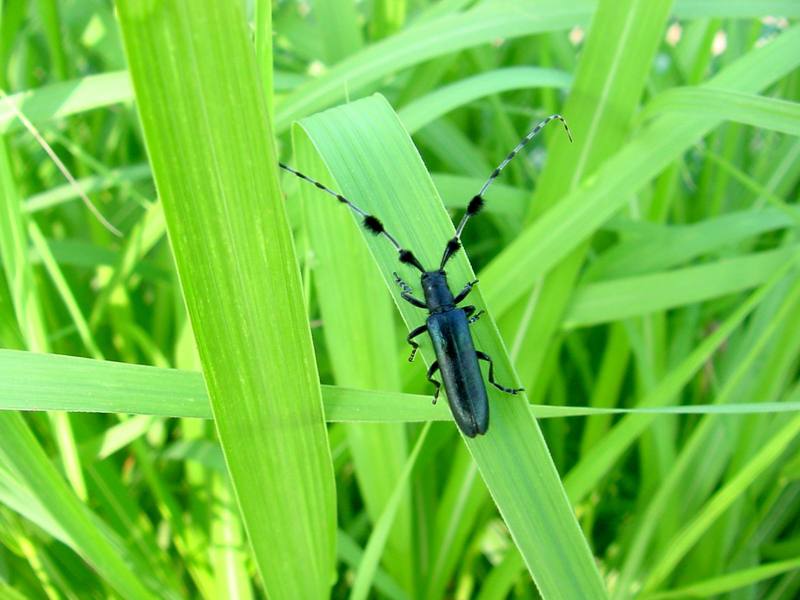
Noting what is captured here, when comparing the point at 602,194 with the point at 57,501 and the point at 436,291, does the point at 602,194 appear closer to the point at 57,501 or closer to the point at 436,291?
the point at 436,291

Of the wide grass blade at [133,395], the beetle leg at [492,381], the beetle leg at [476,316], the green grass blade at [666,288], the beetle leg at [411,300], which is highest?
the green grass blade at [666,288]

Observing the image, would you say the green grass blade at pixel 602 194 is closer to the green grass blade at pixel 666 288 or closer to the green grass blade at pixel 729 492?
the green grass blade at pixel 666 288

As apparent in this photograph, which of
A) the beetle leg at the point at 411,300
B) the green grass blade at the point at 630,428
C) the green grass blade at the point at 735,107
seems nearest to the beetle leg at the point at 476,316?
the beetle leg at the point at 411,300

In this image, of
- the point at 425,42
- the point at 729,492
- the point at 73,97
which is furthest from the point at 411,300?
the point at 73,97

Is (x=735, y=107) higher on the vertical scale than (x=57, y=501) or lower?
higher

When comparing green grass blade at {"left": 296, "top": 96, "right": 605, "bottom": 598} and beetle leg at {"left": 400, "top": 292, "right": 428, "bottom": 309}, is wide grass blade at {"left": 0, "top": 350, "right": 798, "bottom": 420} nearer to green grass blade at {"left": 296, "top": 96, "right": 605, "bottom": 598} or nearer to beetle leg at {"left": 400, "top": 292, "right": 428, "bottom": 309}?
green grass blade at {"left": 296, "top": 96, "right": 605, "bottom": 598}

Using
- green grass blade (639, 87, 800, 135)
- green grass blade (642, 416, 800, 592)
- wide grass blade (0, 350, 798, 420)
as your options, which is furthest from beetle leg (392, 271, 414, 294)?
green grass blade (642, 416, 800, 592)
